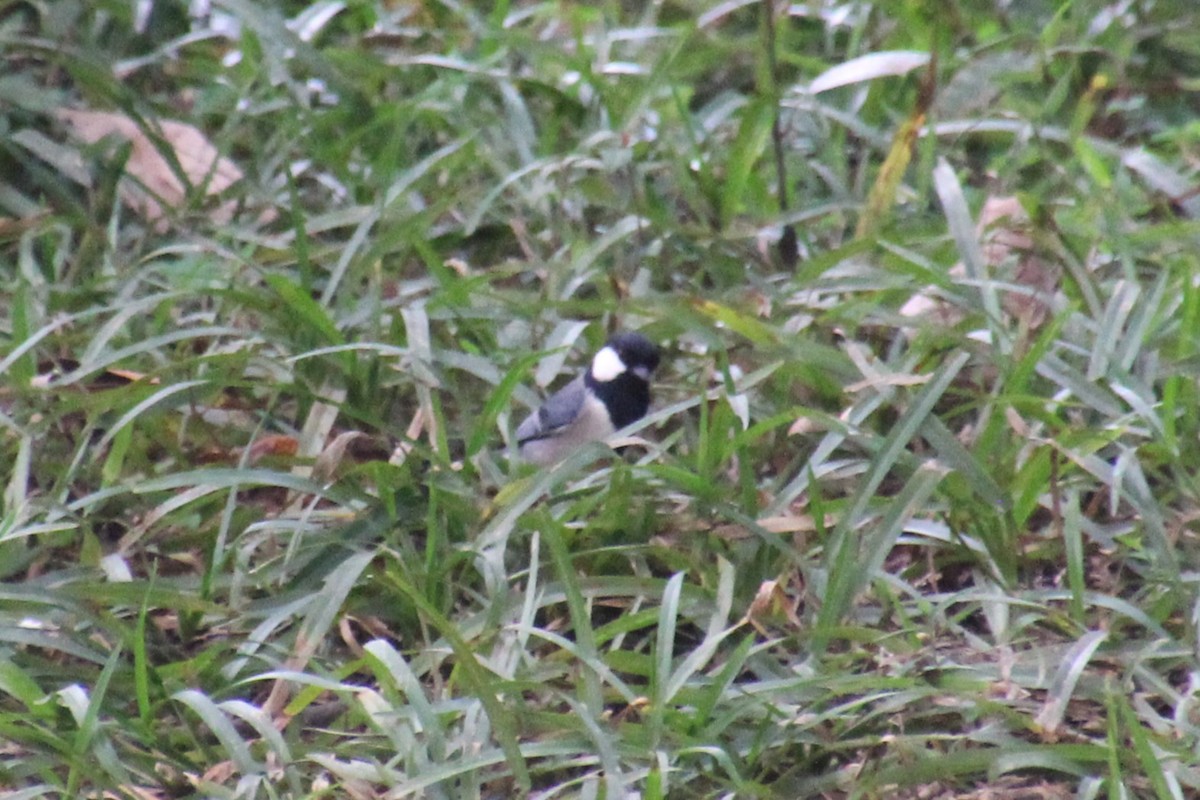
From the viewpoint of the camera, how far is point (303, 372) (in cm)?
372

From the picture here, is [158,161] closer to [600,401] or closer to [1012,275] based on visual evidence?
[600,401]

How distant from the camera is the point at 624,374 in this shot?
3857mm

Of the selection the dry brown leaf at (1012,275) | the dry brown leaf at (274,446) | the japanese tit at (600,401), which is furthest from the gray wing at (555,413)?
the dry brown leaf at (1012,275)

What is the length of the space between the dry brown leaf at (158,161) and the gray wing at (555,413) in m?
1.30

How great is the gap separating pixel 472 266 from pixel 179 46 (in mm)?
1591

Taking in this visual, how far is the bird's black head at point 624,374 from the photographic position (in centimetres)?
383

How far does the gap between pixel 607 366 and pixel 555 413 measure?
0.18m

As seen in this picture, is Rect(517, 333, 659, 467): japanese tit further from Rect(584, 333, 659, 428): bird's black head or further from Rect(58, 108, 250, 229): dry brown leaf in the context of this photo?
Rect(58, 108, 250, 229): dry brown leaf

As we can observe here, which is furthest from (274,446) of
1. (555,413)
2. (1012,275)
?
(1012,275)

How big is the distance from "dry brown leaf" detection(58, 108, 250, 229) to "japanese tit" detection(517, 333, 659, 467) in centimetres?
132

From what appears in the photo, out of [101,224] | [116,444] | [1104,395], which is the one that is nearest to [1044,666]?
[1104,395]

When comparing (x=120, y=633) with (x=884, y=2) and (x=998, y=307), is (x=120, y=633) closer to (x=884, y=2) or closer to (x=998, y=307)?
(x=998, y=307)

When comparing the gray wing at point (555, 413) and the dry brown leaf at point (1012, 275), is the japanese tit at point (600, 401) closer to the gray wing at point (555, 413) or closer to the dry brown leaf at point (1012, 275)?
the gray wing at point (555, 413)

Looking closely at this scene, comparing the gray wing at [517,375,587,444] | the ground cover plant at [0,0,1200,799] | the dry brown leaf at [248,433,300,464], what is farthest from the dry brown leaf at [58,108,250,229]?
the gray wing at [517,375,587,444]
